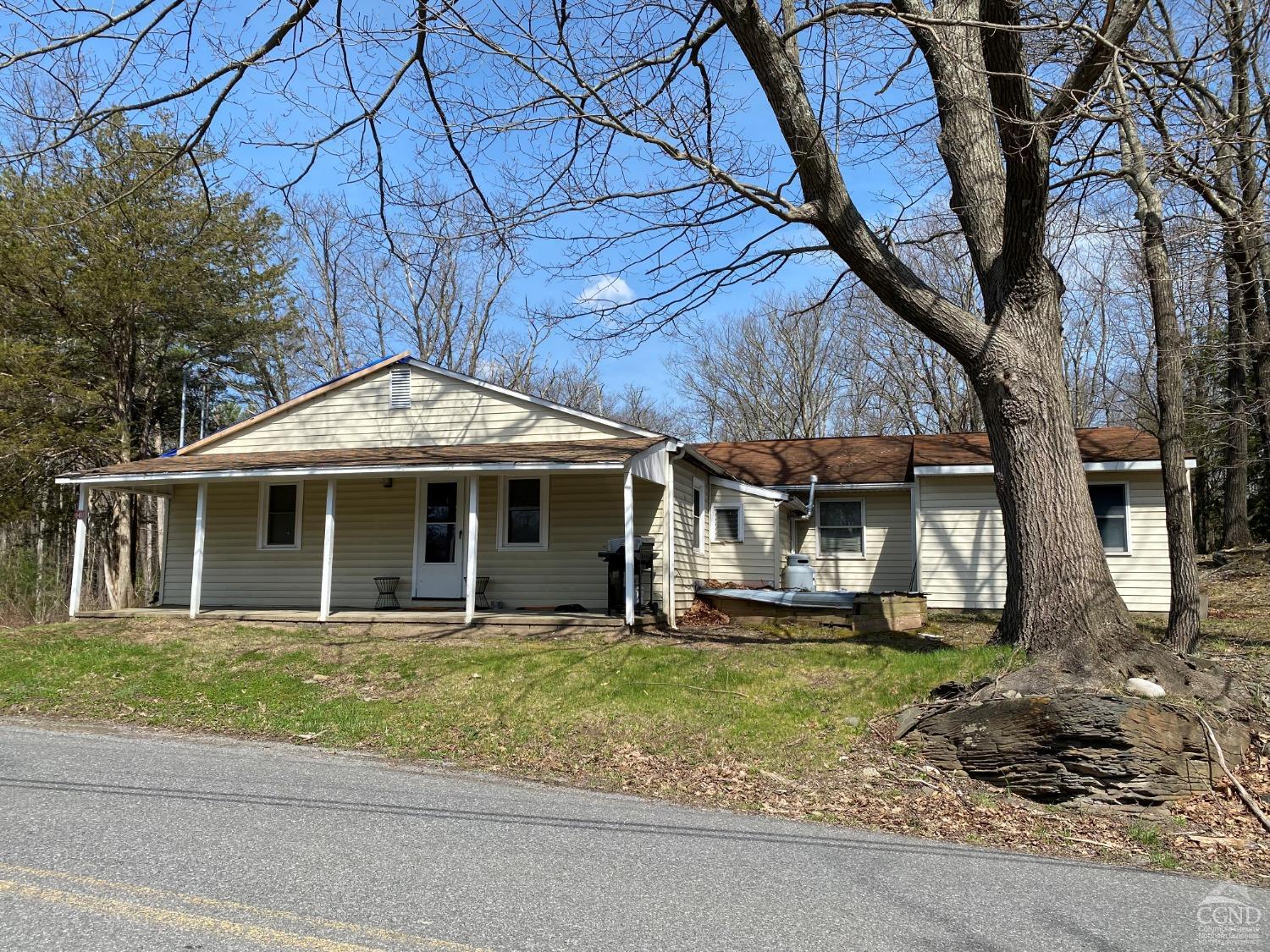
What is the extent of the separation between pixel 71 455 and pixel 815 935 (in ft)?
71.4

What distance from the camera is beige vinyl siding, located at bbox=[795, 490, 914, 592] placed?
18578 mm

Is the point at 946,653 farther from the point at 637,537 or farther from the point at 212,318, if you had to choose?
the point at 212,318

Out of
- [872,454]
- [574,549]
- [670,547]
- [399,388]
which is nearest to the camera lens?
[670,547]

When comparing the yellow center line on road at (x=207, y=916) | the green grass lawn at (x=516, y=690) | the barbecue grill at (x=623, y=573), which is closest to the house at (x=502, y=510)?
the barbecue grill at (x=623, y=573)

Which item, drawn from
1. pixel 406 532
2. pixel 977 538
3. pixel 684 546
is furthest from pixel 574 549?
pixel 977 538

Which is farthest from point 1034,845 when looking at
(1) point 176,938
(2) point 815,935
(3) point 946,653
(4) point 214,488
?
(4) point 214,488

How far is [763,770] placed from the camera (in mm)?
7539

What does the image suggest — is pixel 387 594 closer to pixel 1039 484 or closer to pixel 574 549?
pixel 574 549

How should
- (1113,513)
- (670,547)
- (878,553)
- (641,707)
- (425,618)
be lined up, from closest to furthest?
(641,707) < (425,618) < (670,547) < (1113,513) < (878,553)

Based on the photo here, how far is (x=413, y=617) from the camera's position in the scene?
1393cm

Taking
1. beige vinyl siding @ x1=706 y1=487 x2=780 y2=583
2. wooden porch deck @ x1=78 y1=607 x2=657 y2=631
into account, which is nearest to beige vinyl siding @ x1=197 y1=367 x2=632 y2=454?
wooden porch deck @ x1=78 y1=607 x2=657 y2=631

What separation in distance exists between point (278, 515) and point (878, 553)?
11937 millimetres

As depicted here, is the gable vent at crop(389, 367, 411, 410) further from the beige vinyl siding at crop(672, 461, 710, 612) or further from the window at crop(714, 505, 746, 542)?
the window at crop(714, 505, 746, 542)

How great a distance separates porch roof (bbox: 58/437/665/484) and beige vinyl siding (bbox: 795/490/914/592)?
6.17 m
